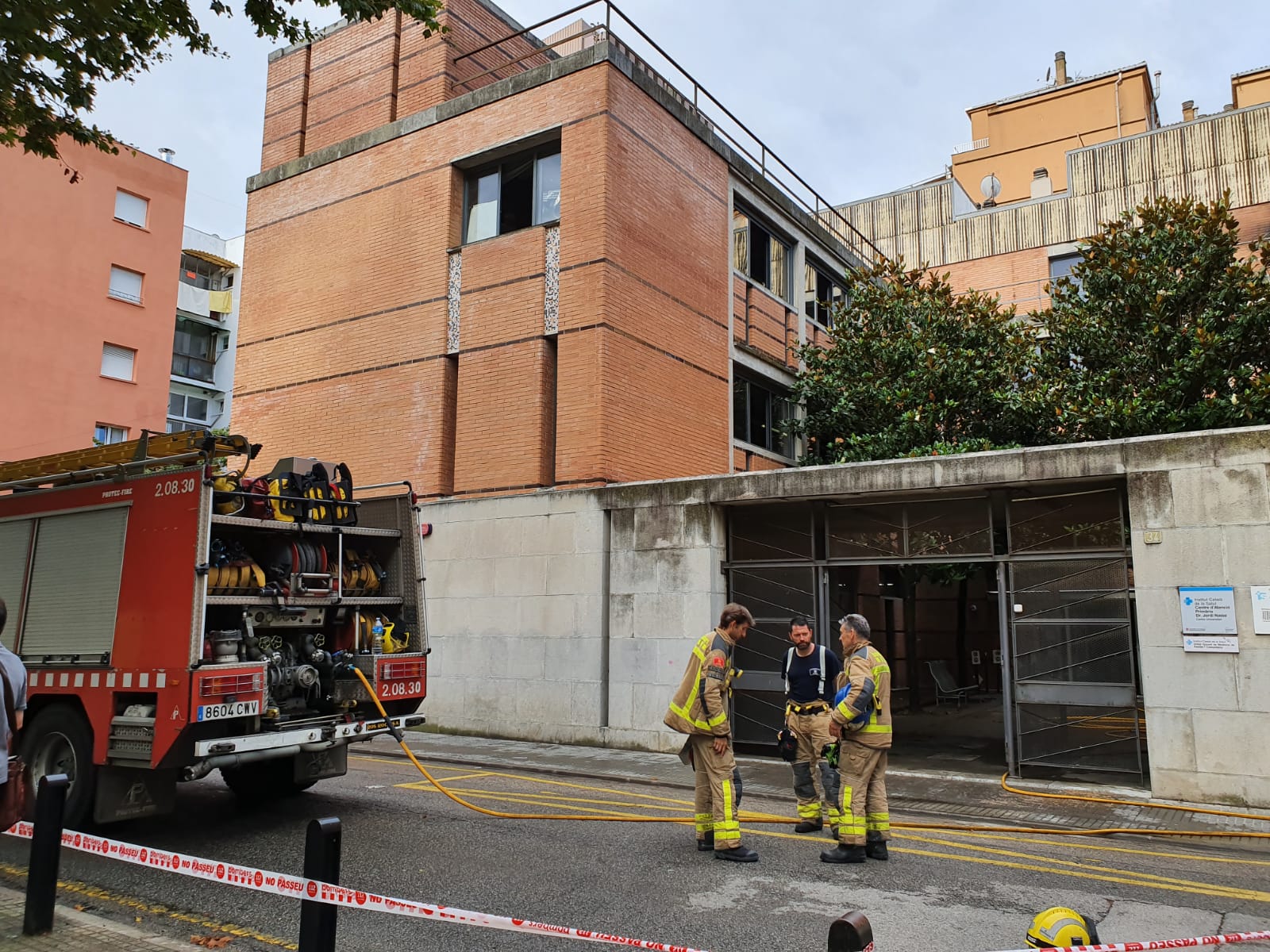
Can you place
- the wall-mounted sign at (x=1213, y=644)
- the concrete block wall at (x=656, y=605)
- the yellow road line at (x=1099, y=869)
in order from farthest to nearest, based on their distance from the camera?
the concrete block wall at (x=656, y=605)
the wall-mounted sign at (x=1213, y=644)
the yellow road line at (x=1099, y=869)

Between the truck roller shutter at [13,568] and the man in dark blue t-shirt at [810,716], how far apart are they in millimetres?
6393

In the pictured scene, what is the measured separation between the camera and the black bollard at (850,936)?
3.01m

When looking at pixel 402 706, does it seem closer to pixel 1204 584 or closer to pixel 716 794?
pixel 716 794

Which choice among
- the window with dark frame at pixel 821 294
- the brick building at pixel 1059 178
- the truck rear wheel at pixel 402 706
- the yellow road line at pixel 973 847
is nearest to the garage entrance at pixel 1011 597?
the yellow road line at pixel 973 847

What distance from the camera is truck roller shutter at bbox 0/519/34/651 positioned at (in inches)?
300

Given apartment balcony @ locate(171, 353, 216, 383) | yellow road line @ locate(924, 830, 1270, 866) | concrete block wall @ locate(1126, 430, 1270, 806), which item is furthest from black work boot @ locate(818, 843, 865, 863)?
apartment balcony @ locate(171, 353, 216, 383)

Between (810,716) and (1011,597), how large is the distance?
4.45 meters

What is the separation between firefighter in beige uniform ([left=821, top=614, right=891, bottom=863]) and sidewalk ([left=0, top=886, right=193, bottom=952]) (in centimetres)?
425

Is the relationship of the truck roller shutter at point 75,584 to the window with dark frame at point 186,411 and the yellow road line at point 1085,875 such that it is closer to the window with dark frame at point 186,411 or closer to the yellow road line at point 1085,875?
the yellow road line at point 1085,875

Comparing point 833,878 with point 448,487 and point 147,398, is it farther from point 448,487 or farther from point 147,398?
point 147,398

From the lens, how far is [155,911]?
5.37m

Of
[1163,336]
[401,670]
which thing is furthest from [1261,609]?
[401,670]

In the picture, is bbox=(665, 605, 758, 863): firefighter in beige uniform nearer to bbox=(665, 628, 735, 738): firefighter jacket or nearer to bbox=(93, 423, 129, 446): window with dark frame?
bbox=(665, 628, 735, 738): firefighter jacket

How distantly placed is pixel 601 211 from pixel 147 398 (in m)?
21.5
